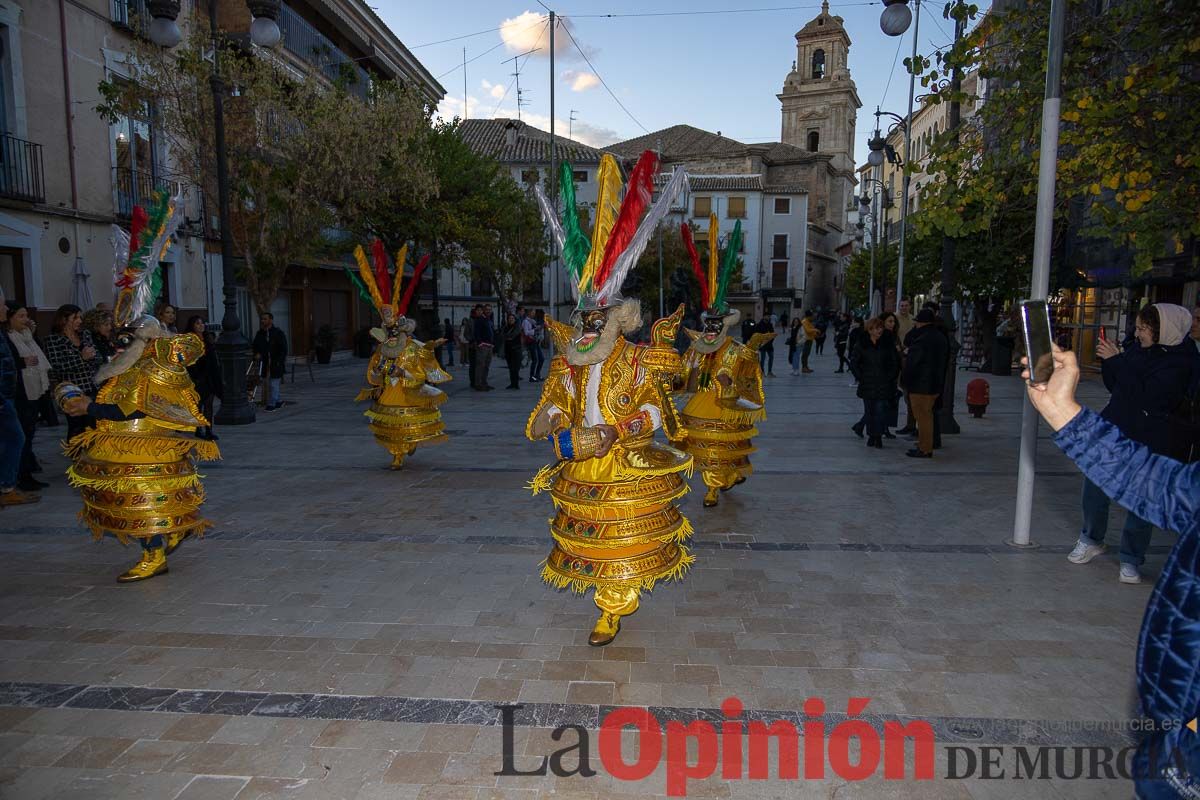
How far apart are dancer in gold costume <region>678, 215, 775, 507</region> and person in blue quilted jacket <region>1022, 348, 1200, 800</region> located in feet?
14.9

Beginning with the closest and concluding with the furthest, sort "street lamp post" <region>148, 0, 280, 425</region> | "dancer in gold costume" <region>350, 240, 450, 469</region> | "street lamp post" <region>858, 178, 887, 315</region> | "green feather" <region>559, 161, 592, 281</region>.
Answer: "green feather" <region>559, 161, 592, 281</region> < "dancer in gold costume" <region>350, 240, 450, 469</region> < "street lamp post" <region>148, 0, 280, 425</region> < "street lamp post" <region>858, 178, 887, 315</region>

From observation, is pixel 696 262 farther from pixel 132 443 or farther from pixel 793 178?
pixel 793 178

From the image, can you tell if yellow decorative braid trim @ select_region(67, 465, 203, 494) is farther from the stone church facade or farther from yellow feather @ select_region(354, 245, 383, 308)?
the stone church facade

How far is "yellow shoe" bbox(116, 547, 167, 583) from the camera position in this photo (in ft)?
16.6

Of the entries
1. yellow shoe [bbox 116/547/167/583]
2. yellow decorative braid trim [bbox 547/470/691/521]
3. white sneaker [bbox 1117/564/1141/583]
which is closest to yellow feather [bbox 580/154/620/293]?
yellow decorative braid trim [bbox 547/470/691/521]

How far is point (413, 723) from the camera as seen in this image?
11.1ft

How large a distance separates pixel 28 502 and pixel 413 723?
6.00 meters

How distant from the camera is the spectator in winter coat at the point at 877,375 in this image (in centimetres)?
962

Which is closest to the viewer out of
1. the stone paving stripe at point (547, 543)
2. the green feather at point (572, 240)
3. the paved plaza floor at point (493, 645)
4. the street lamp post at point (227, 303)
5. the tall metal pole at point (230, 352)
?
the paved plaza floor at point (493, 645)

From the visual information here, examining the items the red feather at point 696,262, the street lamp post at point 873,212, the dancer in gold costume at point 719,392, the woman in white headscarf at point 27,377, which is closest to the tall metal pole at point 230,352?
the woman in white headscarf at point 27,377

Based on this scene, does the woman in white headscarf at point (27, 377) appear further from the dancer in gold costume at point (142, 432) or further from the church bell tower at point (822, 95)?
the church bell tower at point (822, 95)

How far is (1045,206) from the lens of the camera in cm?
557

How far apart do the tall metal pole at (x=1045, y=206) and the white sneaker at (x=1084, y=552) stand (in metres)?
0.38

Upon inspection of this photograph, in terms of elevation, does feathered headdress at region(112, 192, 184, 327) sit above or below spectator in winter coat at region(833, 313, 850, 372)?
above
